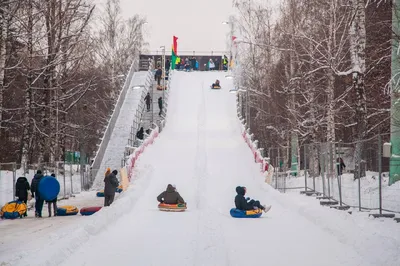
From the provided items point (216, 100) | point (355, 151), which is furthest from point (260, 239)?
point (216, 100)

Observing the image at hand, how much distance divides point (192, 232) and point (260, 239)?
1748 millimetres

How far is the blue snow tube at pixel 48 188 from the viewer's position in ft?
60.9

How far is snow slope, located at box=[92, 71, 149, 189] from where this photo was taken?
3380 cm

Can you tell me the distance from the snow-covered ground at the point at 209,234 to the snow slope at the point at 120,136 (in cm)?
767

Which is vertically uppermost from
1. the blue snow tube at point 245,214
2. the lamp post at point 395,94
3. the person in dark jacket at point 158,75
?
the person in dark jacket at point 158,75

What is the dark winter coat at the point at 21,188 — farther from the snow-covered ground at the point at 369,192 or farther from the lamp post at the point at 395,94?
the lamp post at the point at 395,94

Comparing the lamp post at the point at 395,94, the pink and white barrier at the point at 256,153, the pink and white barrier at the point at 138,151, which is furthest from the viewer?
the pink and white barrier at the point at 256,153

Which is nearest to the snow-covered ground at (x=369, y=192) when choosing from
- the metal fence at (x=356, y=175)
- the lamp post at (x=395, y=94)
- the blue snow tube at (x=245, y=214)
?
the metal fence at (x=356, y=175)

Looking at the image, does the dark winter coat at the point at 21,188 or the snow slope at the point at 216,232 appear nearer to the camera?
the snow slope at the point at 216,232

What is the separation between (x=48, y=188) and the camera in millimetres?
18672

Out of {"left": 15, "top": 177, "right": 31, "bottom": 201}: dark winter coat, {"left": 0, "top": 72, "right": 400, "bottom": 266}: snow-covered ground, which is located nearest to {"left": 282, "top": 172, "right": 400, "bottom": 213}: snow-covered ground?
{"left": 0, "top": 72, "right": 400, "bottom": 266}: snow-covered ground

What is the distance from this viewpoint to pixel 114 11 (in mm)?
52156

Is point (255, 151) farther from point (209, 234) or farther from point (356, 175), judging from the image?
point (209, 234)

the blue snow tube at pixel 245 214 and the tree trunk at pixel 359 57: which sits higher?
the tree trunk at pixel 359 57
